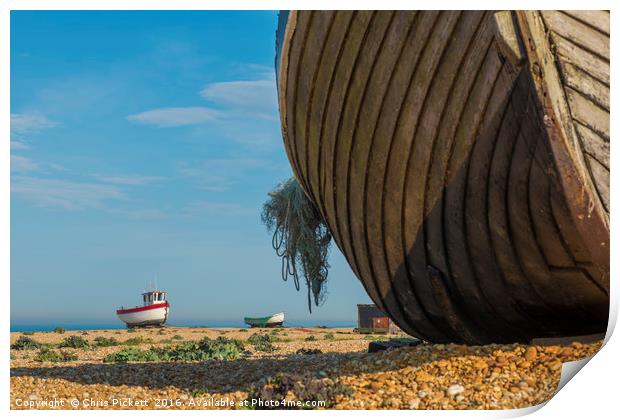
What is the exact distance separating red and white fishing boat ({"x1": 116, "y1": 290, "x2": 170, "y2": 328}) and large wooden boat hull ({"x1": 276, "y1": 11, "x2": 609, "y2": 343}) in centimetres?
1152

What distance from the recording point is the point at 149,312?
665 inches

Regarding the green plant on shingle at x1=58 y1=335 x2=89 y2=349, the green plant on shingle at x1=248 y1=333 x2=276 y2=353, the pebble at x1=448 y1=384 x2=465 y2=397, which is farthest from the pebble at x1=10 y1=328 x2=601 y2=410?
the green plant on shingle at x1=58 y1=335 x2=89 y2=349

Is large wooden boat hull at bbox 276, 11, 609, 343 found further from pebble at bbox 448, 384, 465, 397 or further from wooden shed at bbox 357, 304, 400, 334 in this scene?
wooden shed at bbox 357, 304, 400, 334

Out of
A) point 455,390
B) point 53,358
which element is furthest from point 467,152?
point 53,358

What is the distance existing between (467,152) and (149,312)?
43.0 ft

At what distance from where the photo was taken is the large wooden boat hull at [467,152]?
14.7 feet

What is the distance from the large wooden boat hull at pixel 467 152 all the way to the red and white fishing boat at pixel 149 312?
11523mm

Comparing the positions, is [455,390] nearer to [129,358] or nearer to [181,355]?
[181,355]

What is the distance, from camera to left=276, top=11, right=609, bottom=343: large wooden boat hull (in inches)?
177

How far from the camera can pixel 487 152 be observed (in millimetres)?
4848
